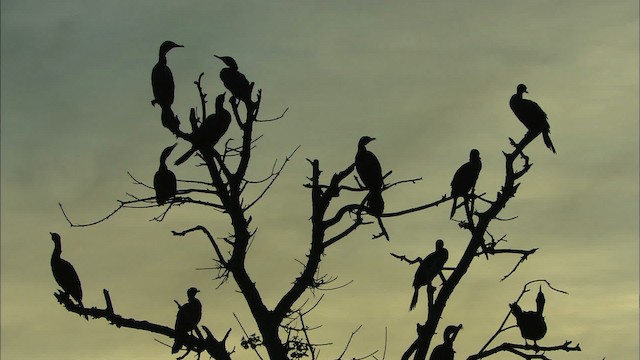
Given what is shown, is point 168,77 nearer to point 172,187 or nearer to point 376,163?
point 172,187

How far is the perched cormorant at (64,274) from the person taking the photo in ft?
36.8

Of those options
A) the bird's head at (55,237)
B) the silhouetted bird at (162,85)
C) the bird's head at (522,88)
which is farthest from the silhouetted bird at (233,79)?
the bird's head at (522,88)

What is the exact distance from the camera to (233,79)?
1157 centimetres

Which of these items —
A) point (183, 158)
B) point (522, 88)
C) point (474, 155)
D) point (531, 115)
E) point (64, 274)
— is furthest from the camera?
point (522, 88)

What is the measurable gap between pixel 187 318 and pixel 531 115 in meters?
5.52

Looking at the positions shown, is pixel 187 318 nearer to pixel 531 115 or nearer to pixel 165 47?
pixel 165 47

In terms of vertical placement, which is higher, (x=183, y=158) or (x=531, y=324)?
(x=183, y=158)

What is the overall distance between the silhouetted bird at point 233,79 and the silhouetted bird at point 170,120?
5.73 feet

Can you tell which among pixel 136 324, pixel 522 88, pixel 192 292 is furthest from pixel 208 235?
pixel 522 88

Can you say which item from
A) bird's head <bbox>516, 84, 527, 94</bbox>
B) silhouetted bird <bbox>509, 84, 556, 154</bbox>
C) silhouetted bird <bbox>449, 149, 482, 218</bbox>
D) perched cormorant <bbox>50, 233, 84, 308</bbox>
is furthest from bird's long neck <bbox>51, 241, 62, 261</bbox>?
bird's head <bbox>516, 84, 527, 94</bbox>

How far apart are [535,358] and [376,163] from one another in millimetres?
3485

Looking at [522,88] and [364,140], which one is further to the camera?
[522,88]

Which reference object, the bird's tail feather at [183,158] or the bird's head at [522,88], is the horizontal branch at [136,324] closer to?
the bird's tail feather at [183,158]

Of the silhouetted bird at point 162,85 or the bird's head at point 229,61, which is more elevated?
the bird's head at point 229,61
